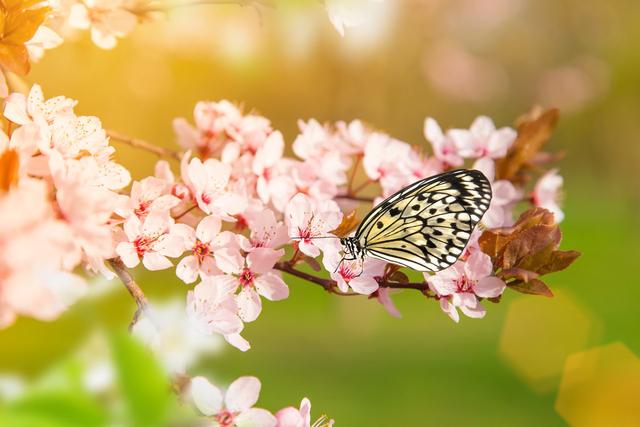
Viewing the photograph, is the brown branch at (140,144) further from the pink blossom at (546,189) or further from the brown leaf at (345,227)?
the pink blossom at (546,189)

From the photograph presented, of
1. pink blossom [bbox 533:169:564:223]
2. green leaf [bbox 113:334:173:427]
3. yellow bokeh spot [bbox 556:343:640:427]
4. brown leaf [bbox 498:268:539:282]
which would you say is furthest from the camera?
yellow bokeh spot [bbox 556:343:640:427]

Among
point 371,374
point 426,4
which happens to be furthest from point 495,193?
point 426,4

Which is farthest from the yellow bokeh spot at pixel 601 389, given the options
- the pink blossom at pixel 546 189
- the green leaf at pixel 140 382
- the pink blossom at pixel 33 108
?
the green leaf at pixel 140 382

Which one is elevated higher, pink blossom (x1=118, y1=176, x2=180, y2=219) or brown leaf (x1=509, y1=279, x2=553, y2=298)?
brown leaf (x1=509, y1=279, x2=553, y2=298)

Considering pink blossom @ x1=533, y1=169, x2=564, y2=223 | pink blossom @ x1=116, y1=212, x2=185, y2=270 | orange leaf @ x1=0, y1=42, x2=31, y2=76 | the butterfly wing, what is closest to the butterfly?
the butterfly wing

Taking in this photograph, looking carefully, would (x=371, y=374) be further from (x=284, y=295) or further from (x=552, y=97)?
(x=552, y=97)

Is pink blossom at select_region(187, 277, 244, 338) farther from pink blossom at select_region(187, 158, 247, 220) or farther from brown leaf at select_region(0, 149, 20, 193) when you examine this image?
brown leaf at select_region(0, 149, 20, 193)
